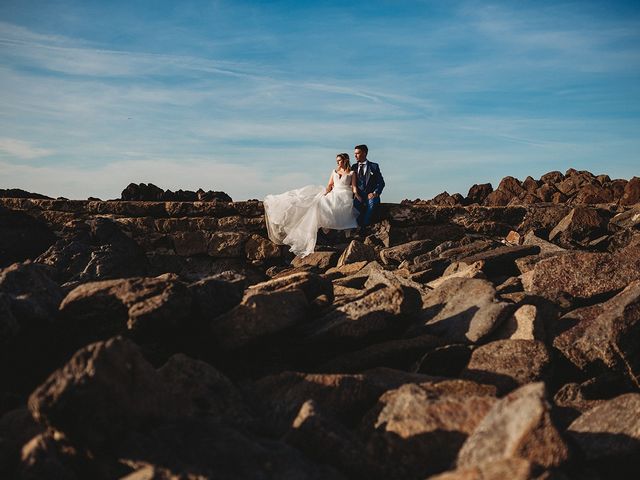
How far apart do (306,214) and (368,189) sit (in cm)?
108

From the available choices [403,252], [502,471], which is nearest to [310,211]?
[403,252]

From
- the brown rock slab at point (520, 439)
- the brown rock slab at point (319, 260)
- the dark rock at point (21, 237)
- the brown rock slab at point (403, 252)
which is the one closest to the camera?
the brown rock slab at point (520, 439)

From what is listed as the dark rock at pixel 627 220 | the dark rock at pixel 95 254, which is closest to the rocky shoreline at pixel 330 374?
the dark rock at pixel 627 220

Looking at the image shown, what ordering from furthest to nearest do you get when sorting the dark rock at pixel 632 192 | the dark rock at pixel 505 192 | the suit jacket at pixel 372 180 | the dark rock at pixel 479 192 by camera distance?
the dark rock at pixel 479 192 < the dark rock at pixel 505 192 < the dark rock at pixel 632 192 < the suit jacket at pixel 372 180

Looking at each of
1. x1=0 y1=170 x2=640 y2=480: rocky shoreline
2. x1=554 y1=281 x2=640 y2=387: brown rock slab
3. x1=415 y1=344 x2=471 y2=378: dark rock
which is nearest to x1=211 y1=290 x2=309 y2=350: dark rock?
x1=0 y1=170 x2=640 y2=480: rocky shoreline

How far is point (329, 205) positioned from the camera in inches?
390

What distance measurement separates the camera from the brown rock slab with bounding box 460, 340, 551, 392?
3629 mm

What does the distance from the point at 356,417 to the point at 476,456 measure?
90 cm

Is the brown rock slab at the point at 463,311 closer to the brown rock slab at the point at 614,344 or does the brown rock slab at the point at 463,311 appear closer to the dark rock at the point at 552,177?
the brown rock slab at the point at 614,344

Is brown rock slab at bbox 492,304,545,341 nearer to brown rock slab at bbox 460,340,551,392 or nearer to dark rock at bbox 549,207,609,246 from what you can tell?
brown rock slab at bbox 460,340,551,392

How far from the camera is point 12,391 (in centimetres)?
343

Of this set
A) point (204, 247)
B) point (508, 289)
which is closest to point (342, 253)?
point (204, 247)

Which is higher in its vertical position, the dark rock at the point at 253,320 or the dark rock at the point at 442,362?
the dark rock at the point at 253,320

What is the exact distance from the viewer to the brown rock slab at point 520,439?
2.37 metres
